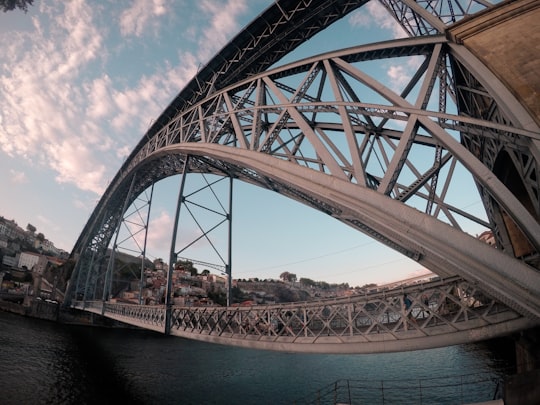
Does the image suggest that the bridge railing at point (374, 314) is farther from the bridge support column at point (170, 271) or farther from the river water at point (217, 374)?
the river water at point (217, 374)

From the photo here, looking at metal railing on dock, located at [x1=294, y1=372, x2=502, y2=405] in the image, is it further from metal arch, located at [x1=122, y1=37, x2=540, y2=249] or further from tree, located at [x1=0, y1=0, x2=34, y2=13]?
tree, located at [x1=0, y1=0, x2=34, y2=13]

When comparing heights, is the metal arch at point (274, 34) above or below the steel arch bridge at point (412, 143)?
above

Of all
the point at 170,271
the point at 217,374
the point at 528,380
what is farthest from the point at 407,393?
the point at 170,271

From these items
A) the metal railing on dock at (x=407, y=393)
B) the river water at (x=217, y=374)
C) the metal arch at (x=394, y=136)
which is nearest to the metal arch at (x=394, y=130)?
the metal arch at (x=394, y=136)

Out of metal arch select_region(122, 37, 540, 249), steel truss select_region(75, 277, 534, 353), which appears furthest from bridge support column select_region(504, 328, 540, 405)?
metal arch select_region(122, 37, 540, 249)

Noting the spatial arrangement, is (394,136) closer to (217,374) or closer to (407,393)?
(407,393)
